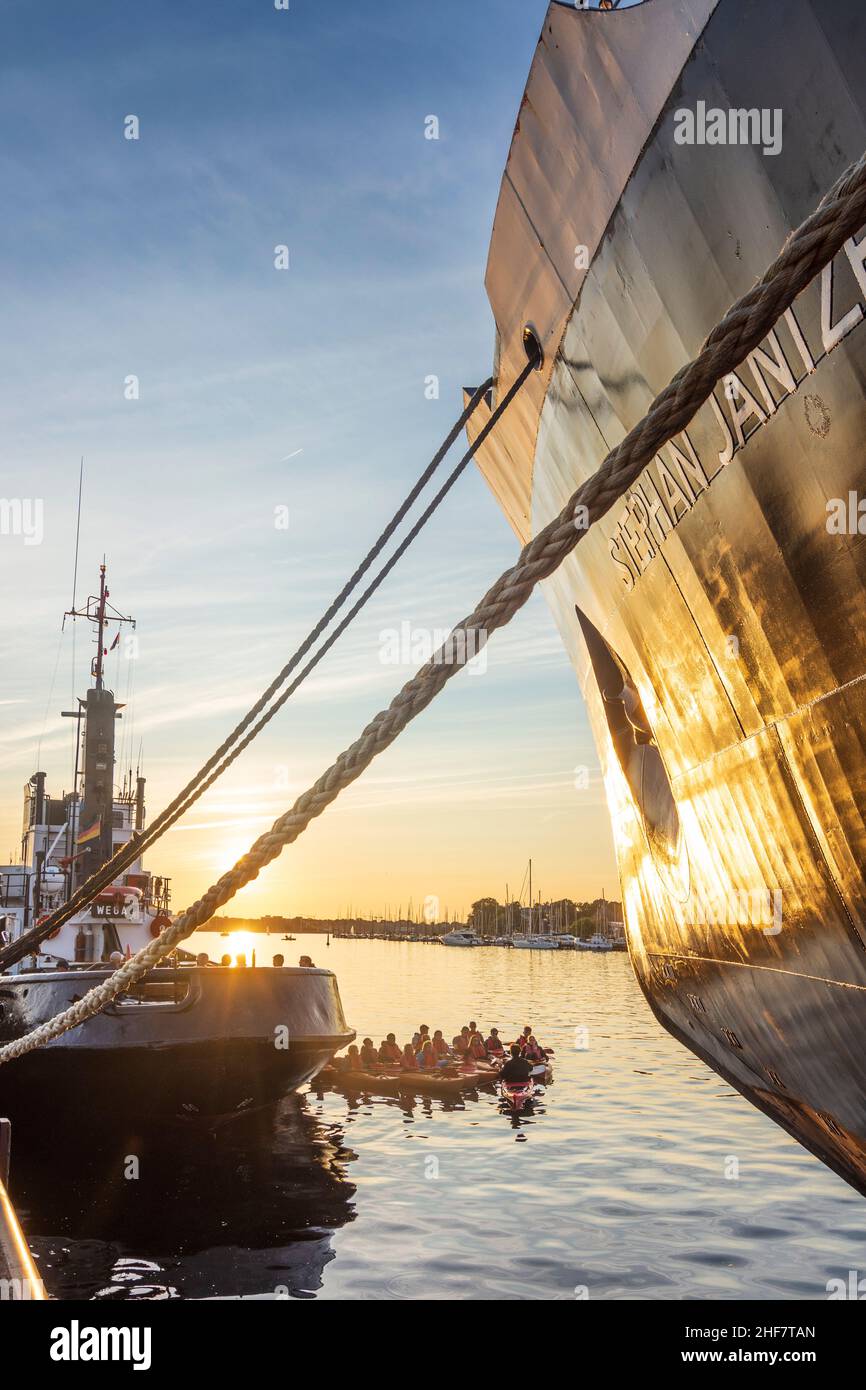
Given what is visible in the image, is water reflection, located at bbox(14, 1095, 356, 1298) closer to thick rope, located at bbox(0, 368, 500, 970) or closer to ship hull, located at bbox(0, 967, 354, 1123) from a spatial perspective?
ship hull, located at bbox(0, 967, 354, 1123)

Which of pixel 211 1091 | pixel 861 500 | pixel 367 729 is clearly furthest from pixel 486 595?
pixel 211 1091

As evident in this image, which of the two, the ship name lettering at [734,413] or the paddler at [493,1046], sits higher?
the ship name lettering at [734,413]

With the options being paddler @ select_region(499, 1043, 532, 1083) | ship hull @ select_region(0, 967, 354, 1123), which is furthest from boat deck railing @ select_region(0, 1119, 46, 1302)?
paddler @ select_region(499, 1043, 532, 1083)

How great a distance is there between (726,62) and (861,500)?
195cm

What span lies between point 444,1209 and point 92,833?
27.5 feet

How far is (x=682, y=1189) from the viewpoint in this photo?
17.0 m

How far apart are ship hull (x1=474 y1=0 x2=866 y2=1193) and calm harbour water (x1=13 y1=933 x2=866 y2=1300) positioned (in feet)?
21.3

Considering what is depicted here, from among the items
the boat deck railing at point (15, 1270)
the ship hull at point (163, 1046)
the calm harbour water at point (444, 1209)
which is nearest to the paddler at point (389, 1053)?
the calm harbour water at point (444, 1209)

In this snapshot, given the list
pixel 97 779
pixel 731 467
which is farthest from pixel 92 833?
pixel 731 467

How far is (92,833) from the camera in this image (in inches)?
695

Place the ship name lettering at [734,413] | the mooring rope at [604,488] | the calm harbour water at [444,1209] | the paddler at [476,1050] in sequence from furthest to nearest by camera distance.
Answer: the paddler at [476,1050] < the calm harbour water at [444,1209] < the ship name lettering at [734,413] < the mooring rope at [604,488]

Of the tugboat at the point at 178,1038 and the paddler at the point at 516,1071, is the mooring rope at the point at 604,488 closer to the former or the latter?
the tugboat at the point at 178,1038

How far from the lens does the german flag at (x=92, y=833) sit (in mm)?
17453

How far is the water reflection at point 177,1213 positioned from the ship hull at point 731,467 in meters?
6.84
